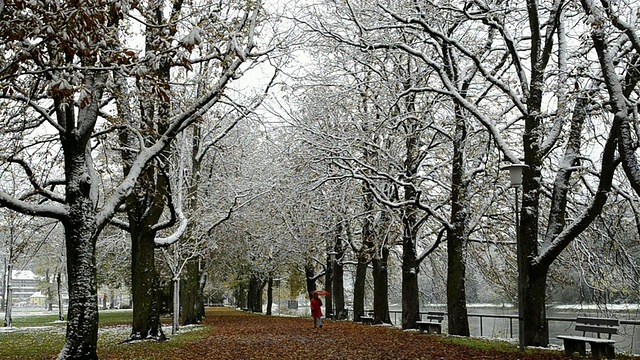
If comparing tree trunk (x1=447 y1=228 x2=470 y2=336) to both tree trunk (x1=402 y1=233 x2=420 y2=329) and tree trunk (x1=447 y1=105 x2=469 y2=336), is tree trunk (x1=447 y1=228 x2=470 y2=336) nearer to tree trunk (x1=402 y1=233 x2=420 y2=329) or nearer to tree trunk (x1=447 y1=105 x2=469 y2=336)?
tree trunk (x1=447 y1=105 x2=469 y2=336)

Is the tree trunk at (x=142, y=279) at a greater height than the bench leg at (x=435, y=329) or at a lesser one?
greater

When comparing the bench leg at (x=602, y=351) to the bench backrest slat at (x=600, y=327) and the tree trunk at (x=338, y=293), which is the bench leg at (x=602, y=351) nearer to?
the bench backrest slat at (x=600, y=327)

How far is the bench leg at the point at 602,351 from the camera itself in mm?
11094

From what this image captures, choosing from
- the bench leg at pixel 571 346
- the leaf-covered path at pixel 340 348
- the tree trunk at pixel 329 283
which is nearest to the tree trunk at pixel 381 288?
the leaf-covered path at pixel 340 348

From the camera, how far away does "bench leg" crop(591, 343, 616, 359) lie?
11.1m

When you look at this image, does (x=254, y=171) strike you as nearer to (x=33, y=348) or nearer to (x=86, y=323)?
(x=33, y=348)

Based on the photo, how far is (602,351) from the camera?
11273 mm

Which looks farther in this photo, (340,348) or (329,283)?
(329,283)

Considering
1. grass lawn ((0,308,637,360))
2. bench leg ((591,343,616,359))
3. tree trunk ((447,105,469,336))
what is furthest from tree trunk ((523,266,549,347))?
tree trunk ((447,105,469,336))

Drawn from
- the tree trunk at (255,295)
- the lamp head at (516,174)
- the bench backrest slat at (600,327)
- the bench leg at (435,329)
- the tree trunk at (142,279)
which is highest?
the lamp head at (516,174)

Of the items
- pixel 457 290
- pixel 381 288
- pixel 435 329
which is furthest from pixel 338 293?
pixel 457 290

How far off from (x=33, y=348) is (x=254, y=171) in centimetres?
1417

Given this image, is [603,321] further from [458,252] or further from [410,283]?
[410,283]

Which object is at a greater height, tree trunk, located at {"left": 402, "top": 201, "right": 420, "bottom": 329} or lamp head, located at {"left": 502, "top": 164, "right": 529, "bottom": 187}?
lamp head, located at {"left": 502, "top": 164, "right": 529, "bottom": 187}
